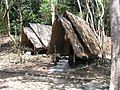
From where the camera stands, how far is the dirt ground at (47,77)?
1180cm

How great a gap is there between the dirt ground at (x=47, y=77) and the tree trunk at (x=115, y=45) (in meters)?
3.32

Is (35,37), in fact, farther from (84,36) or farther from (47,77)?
(47,77)

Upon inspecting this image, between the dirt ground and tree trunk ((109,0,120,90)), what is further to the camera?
the dirt ground

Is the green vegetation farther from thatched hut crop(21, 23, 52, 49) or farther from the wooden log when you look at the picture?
the wooden log

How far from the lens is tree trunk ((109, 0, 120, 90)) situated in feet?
27.2

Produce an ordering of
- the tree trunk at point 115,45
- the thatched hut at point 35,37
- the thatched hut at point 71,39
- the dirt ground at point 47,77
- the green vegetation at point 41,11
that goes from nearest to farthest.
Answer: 1. the tree trunk at point 115,45
2. the dirt ground at point 47,77
3. the thatched hut at point 71,39
4. the thatched hut at point 35,37
5. the green vegetation at point 41,11

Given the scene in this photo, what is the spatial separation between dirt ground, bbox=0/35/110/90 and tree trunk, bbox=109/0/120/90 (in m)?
3.32

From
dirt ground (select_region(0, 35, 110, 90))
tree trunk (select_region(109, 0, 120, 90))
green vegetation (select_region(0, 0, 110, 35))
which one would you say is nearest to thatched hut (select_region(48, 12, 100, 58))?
dirt ground (select_region(0, 35, 110, 90))

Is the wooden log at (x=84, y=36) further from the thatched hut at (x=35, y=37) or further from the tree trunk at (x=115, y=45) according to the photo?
the tree trunk at (x=115, y=45)

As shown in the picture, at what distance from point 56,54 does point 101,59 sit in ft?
8.09

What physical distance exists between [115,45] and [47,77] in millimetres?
5706

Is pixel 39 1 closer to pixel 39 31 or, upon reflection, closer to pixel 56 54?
pixel 39 31

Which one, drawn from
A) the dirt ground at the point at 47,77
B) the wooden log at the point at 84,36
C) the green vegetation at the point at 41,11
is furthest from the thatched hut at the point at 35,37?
the wooden log at the point at 84,36

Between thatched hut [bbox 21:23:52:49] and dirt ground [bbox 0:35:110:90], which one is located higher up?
thatched hut [bbox 21:23:52:49]
